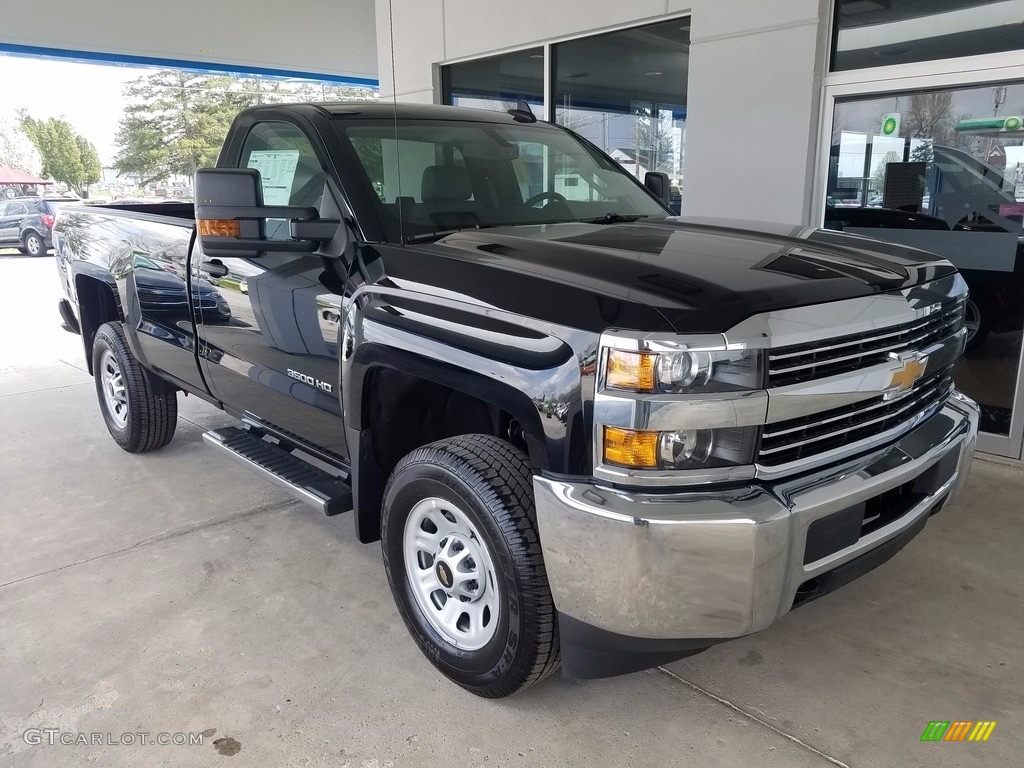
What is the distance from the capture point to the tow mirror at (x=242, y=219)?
261 cm

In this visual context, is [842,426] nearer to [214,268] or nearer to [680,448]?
[680,448]

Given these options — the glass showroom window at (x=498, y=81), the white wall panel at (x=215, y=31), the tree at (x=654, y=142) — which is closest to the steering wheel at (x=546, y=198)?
the tree at (x=654, y=142)

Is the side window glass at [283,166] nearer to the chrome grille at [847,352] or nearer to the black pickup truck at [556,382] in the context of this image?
the black pickup truck at [556,382]

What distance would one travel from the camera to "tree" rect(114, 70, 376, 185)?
13102 millimetres

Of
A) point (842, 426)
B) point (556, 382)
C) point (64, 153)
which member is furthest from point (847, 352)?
point (64, 153)

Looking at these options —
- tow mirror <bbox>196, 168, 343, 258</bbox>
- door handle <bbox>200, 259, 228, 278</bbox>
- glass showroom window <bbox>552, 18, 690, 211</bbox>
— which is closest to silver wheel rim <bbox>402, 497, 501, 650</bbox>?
tow mirror <bbox>196, 168, 343, 258</bbox>

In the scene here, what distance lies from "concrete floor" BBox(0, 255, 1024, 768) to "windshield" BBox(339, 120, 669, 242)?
154 cm

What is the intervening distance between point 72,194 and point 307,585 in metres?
17.9

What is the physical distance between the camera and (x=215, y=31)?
11250 mm

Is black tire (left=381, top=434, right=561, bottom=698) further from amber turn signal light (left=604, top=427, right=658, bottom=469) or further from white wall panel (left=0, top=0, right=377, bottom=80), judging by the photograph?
white wall panel (left=0, top=0, right=377, bottom=80)

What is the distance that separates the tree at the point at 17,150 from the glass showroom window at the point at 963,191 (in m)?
16.8

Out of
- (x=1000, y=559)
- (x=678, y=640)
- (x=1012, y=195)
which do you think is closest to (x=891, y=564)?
(x=1000, y=559)

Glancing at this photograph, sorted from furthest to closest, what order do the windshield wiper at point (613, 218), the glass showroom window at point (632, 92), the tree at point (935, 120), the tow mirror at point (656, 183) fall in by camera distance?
the glass showroom window at point (632, 92), the tree at point (935, 120), the tow mirror at point (656, 183), the windshield wiper at point (613, 218)

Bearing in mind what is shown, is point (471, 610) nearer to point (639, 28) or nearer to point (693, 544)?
point (693, 544)
